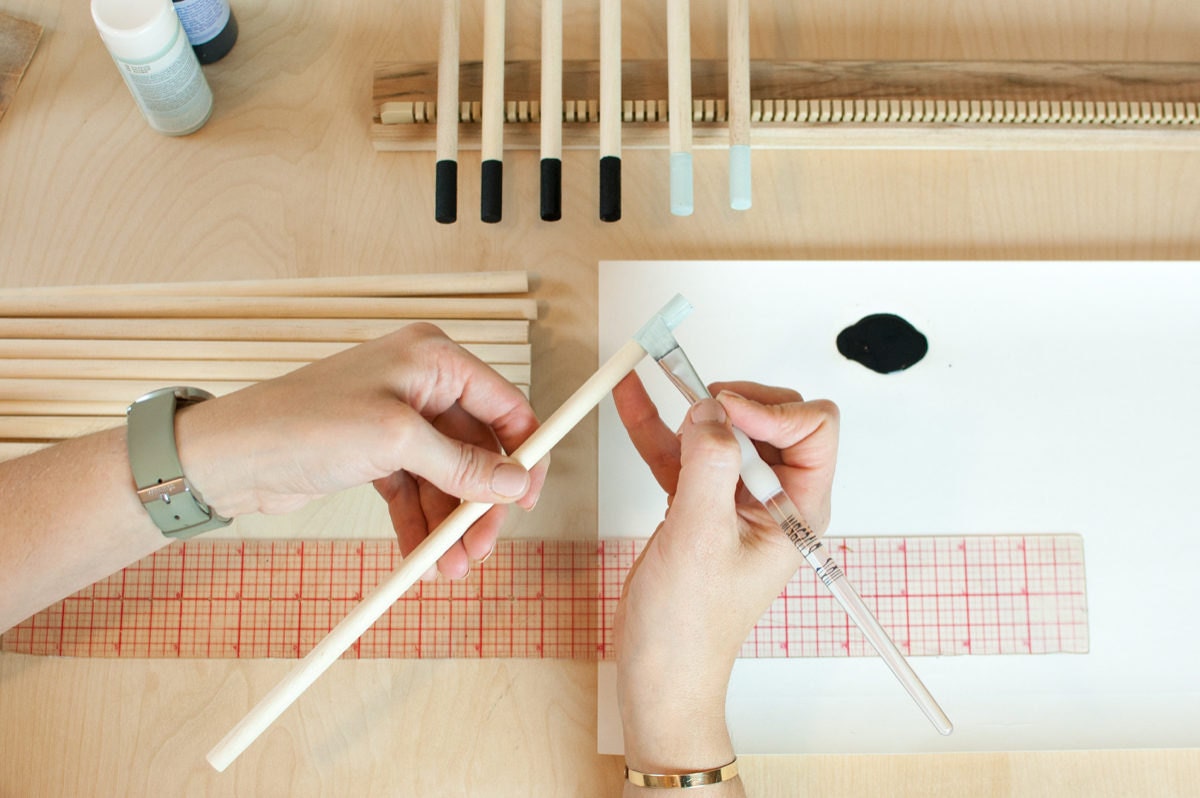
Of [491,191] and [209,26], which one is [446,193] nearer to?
[491,191]

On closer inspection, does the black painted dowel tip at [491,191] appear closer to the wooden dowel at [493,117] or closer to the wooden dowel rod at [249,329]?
the wooden dowel at [493,117]

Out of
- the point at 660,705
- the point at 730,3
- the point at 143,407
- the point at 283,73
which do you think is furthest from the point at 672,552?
the point at 283,73

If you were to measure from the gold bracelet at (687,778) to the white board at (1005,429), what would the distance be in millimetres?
141

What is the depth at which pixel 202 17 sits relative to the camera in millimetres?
1043

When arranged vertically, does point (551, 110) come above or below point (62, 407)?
above

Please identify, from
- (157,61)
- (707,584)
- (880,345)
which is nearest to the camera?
(707,584)

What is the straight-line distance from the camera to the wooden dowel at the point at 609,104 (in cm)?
101

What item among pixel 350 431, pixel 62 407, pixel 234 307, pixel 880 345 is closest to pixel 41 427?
pixel 62 407

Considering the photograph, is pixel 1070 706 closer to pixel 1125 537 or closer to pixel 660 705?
pixel 1125 537

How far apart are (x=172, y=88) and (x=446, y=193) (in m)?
0.35

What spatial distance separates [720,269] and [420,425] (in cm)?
48

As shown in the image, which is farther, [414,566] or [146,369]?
[146,369]

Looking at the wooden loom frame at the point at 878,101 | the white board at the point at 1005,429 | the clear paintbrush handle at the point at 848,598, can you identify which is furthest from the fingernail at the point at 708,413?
the wooden loom frame at the point at 878,101

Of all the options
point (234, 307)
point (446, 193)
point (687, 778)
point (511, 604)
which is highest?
point (446, 193)
